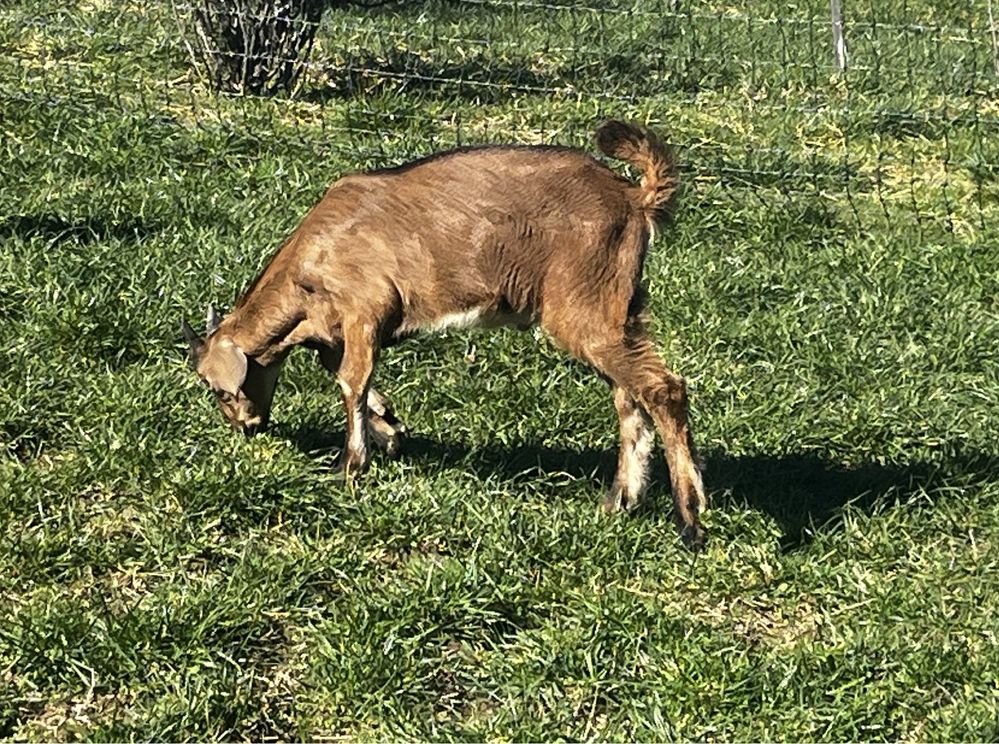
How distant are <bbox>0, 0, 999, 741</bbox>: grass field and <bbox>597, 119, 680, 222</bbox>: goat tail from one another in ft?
3.45

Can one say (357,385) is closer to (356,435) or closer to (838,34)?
(356,435)

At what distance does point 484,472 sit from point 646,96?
5.58 metres

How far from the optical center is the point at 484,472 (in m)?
5.43

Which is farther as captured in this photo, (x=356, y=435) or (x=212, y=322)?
(x=212, y=322)

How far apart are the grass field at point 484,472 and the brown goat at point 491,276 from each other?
267 mm

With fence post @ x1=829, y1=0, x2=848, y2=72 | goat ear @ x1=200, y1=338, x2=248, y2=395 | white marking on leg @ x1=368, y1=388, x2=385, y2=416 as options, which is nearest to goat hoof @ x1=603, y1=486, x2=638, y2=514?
white marking on leg @ x1=368, y1=388, x2=385, y2=416

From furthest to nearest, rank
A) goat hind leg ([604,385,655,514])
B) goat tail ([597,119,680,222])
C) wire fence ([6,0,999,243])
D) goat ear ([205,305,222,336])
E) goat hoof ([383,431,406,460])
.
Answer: wire fence ([6,0,999,243]) < goat ear ([205,305,222,336]) < goat hoof ([383,431,406,460]) < goat hind leg ([604,385,655,514]) < goat tail ([597,119,680,222])

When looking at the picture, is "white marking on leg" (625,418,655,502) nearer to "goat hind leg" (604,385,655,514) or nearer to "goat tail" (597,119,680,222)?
"goat hind leg" (604,385,655,514)

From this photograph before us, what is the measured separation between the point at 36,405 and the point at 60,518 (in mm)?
784

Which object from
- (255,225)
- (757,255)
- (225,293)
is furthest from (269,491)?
(757,255)

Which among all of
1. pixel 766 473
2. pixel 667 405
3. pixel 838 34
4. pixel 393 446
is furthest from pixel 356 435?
pixel 838 34

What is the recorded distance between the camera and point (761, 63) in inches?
427

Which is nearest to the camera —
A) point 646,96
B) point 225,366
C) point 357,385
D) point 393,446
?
point 357,385

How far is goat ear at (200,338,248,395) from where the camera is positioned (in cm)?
539
